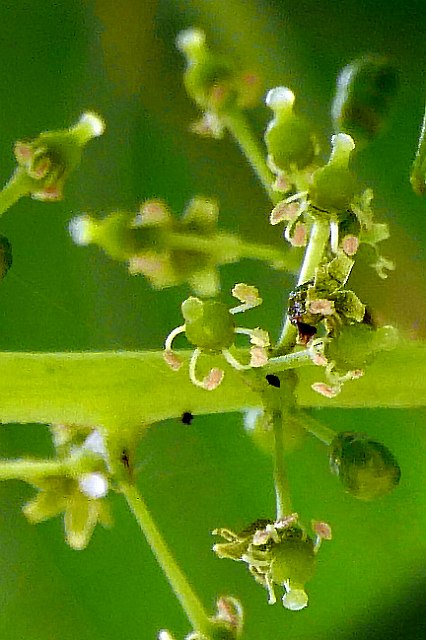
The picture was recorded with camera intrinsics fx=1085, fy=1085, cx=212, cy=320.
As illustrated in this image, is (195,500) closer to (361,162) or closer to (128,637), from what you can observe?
(128,637)

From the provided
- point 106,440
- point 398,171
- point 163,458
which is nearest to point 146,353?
point 106,440

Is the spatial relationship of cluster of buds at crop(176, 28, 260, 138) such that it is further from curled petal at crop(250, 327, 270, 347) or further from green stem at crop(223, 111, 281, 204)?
curled petal at crop(250, 327, 270, 347)

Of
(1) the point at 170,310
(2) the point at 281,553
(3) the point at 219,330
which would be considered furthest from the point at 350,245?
(1) the point at 170,310

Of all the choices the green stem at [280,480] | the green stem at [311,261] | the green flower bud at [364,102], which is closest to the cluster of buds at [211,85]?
the green flower bud at [364,102]

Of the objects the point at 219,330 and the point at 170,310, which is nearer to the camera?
the point at 219,330

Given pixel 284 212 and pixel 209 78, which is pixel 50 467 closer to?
pixel 284 212

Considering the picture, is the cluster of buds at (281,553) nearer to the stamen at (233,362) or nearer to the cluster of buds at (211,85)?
the stamen at (233,362)

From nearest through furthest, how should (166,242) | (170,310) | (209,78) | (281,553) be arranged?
(281,553)
(166,242)
(209,78)
(170,310)

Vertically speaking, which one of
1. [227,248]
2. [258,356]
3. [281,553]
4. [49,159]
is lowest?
[281,553]
